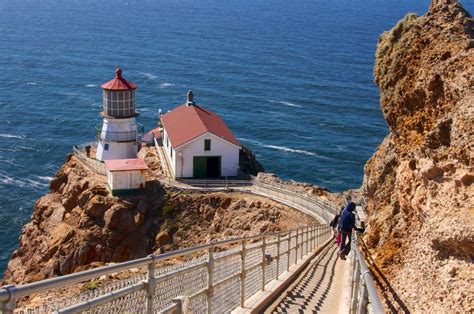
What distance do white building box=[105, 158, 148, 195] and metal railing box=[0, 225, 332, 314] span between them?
77.4 ft

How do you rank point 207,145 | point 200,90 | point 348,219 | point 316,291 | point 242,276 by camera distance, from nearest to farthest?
point 242,276
point 316,291
point 348,219
point 207,145
point 200,90

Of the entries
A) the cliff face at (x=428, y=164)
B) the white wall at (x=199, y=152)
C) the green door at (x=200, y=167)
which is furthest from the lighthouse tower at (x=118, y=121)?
the cliff face at (x=428, y=164)

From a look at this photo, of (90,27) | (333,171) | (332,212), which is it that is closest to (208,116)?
(332,212)

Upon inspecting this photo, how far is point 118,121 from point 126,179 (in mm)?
7121

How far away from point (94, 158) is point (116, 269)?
4068 centimetres

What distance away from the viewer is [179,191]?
124 ft

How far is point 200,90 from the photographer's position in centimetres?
8656

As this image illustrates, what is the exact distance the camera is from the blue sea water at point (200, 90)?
59125 millimetres

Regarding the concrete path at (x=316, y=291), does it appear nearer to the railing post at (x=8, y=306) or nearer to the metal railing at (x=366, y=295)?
the metal railing at (x=366, y=295)

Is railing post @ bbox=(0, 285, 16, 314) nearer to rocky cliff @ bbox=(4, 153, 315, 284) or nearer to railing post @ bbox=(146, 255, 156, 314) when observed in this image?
railing post @ bbox=(146, 255, 156, 314)

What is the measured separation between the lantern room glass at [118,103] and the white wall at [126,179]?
6.30 m

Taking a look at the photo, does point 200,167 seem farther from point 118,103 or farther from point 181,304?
point 181,304

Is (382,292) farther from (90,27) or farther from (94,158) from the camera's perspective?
(90,27)

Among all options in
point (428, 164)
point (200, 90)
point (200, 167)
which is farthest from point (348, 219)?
point (200, 90)
